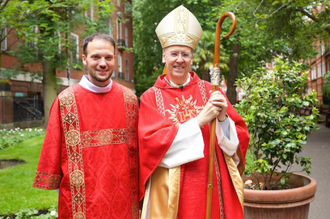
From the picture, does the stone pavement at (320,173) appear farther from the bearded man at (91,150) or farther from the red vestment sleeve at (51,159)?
the red vestment sleeve at (51,159)

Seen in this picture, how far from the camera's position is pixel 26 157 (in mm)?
8680

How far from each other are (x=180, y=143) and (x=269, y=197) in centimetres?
156

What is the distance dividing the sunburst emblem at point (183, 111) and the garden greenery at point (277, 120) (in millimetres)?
1396

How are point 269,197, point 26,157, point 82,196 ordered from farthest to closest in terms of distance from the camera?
point 26,157, point 269,197, point 82,196

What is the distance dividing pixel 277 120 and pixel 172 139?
202 cm

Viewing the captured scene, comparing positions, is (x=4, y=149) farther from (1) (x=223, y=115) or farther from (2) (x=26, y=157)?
(1) (x=223, y=115)

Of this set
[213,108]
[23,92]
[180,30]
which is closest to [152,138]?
[213,108]

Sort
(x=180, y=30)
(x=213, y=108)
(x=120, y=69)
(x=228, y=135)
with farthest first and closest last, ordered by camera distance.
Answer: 1. (x=120, y=69)
2. (x=180, y=30)
3. (x=228, y=135)
4. (x=213, y=108)

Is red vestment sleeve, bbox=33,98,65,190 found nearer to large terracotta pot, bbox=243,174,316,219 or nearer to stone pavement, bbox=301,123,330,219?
large terracotta pot, bbox=243,174,316,219

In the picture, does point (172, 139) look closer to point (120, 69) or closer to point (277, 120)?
point (277, 120)

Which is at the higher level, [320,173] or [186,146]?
[186,146]

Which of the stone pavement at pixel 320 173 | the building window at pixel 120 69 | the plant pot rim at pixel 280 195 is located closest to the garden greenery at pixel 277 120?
the plant pot rim at pixel 280 195

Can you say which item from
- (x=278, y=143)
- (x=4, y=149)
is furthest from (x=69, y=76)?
(x=278, y=143)

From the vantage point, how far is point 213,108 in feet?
8.00
